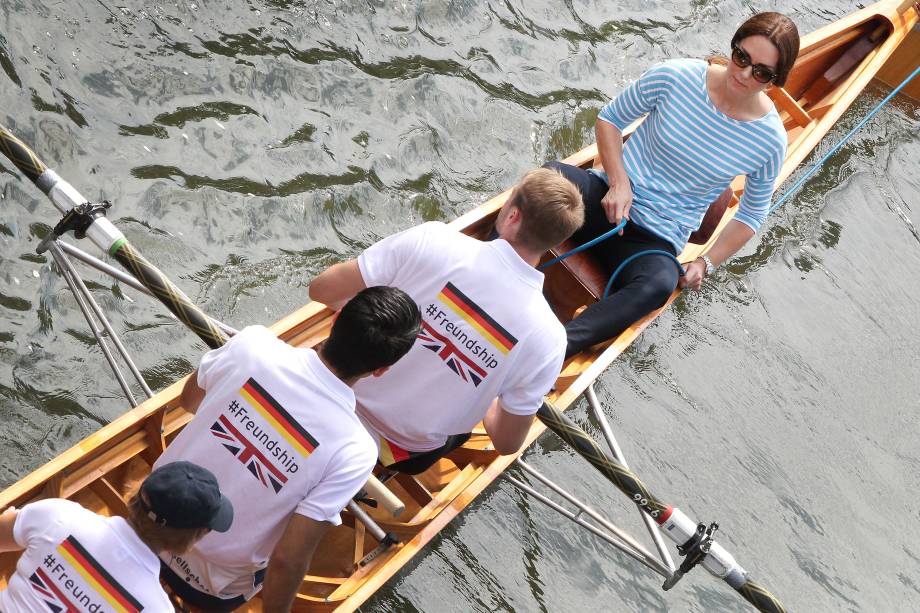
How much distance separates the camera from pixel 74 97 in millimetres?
5910

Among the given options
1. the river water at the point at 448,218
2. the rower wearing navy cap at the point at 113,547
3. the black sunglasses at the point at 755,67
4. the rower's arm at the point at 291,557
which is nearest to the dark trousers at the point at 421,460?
the rower's arm at the point at 291,557

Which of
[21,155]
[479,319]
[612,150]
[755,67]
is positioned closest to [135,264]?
[21,155]

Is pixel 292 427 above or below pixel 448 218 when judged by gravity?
above

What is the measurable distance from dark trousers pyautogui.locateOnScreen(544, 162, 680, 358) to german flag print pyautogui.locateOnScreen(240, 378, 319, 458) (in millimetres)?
2139

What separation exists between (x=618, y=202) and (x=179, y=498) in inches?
119

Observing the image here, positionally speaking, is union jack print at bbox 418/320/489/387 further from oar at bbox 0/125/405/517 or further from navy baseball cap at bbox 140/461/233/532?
navy baseball cap at bbox 140/461/233/532

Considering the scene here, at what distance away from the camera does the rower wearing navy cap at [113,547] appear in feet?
7.55

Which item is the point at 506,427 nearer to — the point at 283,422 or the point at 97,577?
the point at 283,422

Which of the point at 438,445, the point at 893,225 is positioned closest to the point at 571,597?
the point at 438,445

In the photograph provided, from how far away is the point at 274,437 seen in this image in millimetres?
2650

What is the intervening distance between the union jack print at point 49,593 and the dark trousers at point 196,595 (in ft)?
2.46

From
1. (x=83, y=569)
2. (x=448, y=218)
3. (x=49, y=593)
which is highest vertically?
(x=83, y=569)

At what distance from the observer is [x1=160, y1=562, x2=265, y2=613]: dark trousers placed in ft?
10.2

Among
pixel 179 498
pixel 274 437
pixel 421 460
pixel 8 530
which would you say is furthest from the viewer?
pixel 421 460
